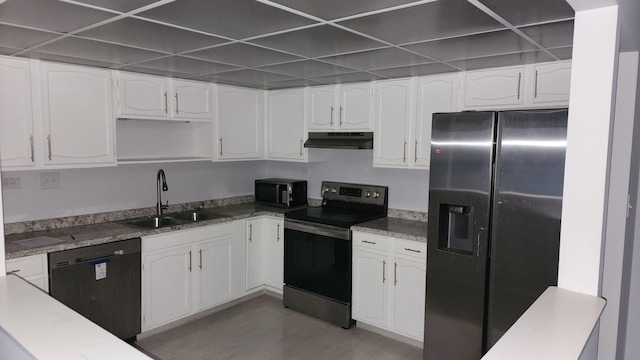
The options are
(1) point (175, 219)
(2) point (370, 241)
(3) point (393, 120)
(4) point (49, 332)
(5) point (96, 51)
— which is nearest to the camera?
(4) point (49, 332)

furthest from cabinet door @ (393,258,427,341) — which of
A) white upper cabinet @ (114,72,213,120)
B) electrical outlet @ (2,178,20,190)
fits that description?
electrical outlet @ (2,178,20,190)

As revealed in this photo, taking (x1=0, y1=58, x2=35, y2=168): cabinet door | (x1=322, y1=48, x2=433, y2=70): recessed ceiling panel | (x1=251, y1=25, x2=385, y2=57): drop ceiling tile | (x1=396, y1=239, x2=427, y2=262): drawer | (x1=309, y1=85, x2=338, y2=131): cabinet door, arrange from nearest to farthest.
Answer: (x1=251, y1=25, x2=385, y2=57): drop ceiling tile < (x1=322, y1=48, x2=433, y2=70): recessed ceiling panel < (x1=0, y1=58, x2=35, y2=168): cabinet door < (x1=396, y1=239, x2=427, y2=262): drawer < (x1=309, y1=85, x2=338, y2=131): cabinet door

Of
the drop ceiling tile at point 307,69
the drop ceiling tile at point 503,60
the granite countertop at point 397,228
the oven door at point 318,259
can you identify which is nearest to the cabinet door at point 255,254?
the oven door at point 318,259

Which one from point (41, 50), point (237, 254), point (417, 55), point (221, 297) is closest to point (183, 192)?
point (237, 254)

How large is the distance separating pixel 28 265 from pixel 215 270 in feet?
5.00

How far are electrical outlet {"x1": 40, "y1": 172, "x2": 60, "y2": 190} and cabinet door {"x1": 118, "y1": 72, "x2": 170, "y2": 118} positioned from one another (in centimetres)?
70

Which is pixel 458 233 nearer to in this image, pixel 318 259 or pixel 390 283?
pixel 390 283

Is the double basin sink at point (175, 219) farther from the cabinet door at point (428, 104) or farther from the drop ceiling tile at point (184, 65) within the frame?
the cabinet door at point (428, 104)

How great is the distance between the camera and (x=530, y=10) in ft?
5.76

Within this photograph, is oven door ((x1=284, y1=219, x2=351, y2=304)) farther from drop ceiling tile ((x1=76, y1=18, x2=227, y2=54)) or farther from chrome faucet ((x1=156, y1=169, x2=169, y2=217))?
drop ceiling tile ((x1=76, y1=18, x2=227, y2=54))

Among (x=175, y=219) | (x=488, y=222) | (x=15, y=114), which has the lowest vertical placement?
(x=175, y=219)

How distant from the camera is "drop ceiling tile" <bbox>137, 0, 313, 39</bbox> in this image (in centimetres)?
175

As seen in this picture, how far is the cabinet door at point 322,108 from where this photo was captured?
4090 mm

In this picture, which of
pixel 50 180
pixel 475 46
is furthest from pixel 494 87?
pixel 50 180
